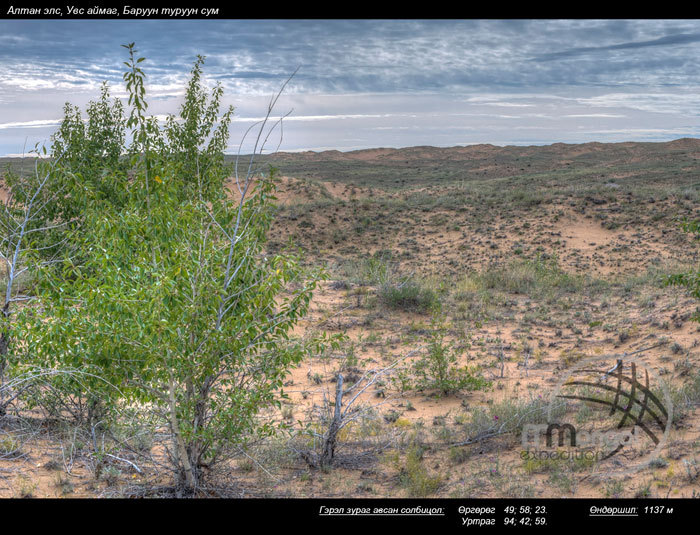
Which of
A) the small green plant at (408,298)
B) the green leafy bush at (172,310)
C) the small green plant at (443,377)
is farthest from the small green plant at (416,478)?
the small green plant at (408,298)

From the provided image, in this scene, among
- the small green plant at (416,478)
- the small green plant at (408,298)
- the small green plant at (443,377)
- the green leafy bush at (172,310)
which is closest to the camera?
the green leafy bush at (172,310)

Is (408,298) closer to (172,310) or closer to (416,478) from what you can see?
(416,478)

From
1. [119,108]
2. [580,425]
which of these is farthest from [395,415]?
[119,108]

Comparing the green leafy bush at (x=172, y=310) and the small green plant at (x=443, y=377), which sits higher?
the green leafy bush at (x=172, y=310)

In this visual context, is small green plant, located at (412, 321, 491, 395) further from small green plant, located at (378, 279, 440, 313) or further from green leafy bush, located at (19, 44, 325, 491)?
small green plant, located at (378, 279, 440, 313)

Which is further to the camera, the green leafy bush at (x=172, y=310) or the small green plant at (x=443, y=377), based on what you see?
the small green plant at (x=443, y=377)

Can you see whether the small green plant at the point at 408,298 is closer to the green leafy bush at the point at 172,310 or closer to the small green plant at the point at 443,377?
the small green plant at the point at 443,377

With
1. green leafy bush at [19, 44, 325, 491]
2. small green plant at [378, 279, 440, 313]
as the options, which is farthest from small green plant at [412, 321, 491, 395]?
small green plant at [378, 279, 440, 313]

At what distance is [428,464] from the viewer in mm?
5867

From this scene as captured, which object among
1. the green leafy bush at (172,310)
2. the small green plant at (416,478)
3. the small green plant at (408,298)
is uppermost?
the green leafy bush at (172,310)

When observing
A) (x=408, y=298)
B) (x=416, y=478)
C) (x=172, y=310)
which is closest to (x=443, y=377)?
(x=416, y=478)

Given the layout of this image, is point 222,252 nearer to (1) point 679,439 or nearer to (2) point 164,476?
(2) point 164,476

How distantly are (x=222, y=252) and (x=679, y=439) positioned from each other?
201 inches

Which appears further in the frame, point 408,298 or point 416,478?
point 408,298
